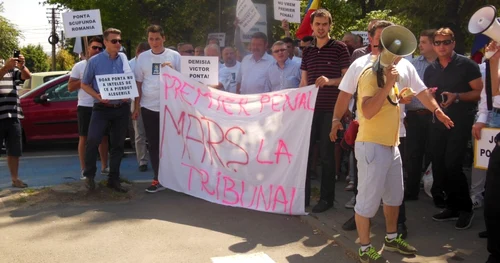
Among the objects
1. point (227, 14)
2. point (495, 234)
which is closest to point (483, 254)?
point (495, 234)

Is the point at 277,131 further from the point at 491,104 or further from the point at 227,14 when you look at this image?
the point at 227,14

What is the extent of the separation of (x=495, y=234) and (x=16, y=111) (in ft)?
18.1

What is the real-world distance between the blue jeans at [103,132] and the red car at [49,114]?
3.75 m

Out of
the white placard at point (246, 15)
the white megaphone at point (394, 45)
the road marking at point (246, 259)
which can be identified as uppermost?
the white placard at point (246, 15)

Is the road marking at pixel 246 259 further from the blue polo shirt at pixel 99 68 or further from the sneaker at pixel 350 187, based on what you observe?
the blue polo shirt at pixel 99 68

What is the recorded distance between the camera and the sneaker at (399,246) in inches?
176

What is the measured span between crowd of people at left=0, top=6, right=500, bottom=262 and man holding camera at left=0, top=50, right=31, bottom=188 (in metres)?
0.01

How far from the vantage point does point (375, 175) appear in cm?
418

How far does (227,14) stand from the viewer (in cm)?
1939

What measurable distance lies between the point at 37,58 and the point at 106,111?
75.1 metres

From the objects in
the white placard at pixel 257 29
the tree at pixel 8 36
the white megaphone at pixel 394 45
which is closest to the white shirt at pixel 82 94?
the white placard at pixel 257 29

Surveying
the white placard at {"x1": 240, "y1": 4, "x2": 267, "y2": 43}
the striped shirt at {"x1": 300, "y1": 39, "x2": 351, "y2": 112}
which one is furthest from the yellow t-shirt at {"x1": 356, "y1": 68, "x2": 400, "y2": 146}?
the white placard at {"x1": 240, "y1": 4, "x2": 267, "y2": 43}

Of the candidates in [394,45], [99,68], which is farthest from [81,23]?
[394,45]

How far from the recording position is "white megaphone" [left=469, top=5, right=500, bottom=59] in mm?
3887
